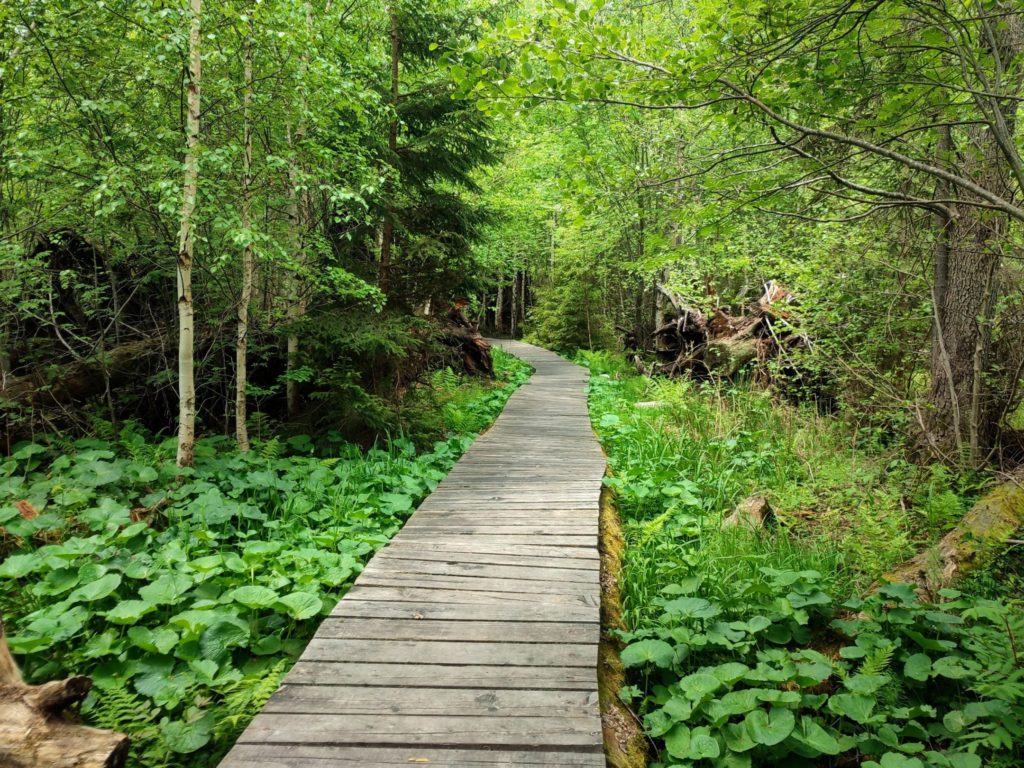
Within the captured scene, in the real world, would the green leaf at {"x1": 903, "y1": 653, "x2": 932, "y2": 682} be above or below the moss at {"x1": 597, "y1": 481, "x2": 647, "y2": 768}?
above

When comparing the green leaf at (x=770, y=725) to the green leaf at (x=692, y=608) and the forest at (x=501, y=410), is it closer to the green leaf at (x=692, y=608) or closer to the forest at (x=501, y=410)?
the forest at (x=501, y=410)

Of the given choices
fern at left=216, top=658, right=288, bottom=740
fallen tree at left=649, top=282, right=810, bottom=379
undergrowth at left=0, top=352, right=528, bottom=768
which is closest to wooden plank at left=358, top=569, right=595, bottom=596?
undergrowth at left=0, top=352, right=528, bottom=768

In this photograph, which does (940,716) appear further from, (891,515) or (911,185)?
(911,185)

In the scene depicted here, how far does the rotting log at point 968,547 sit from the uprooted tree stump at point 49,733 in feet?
13.2

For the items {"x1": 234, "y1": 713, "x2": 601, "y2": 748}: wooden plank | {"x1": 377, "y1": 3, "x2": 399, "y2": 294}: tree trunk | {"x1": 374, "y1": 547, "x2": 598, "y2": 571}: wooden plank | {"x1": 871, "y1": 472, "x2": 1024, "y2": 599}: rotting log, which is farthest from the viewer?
{"x1": 377, "y1": 3, "x2": 399, "y2": 294}: tree trunk

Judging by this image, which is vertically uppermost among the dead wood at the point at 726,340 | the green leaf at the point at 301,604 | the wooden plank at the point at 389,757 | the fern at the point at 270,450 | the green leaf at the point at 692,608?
the dead wood at the point at 726,340

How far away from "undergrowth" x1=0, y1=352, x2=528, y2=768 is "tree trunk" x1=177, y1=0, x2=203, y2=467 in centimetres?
42

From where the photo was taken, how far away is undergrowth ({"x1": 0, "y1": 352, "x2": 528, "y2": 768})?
8.11ft

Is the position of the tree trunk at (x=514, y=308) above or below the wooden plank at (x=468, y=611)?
above

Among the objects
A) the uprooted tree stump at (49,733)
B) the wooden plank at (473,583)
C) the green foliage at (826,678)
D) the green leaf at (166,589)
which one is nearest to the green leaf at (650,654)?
the green foliage at (826,678)

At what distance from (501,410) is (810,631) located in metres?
7.07

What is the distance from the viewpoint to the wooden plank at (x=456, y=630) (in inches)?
113

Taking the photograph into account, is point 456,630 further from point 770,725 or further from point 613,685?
point 770,725

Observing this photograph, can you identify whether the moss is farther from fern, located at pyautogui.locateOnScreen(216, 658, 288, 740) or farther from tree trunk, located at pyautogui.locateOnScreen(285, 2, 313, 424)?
tree trunk, located at pyautogui.locateOnScreen(285, 2, 313, 424)
